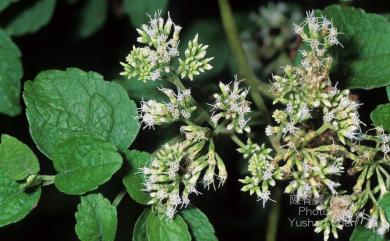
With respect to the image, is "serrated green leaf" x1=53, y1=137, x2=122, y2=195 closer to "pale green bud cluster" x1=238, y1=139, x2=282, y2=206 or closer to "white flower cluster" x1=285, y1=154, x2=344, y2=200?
"pale green bud cluster" x1=238, y1=139, x2=282, y2=206

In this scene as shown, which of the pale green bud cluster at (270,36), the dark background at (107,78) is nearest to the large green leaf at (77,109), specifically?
the dark background at (107,78)

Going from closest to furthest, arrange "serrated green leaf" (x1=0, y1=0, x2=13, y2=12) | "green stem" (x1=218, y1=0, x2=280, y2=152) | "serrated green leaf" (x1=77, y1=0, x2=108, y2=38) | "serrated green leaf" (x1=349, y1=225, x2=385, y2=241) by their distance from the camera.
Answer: "serrated green leaf" (x1=349, y1=225, x2=385, y2=241) → "green stem" (x1=218, y1=0, x2=280, y2=152) → "serrated green leaf" (x1=0, y1=0, x2=13, y2=12) → "serrated green leaf" (x1=77, y1=0, x2=108, y2=38)

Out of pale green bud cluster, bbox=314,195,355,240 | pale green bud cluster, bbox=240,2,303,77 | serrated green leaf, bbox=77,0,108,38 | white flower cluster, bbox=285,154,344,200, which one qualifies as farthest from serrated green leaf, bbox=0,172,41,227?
pale green bud cluster, bbox=240,2,303,77

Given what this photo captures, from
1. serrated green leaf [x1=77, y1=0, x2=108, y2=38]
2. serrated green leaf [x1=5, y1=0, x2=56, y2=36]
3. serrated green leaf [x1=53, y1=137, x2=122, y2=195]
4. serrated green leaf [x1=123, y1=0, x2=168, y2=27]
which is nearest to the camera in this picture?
serrated green leaf [x1=53, y1=137, x2=122, y2=195]

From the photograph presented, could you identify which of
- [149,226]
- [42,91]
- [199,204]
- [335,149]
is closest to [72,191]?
[149,226]

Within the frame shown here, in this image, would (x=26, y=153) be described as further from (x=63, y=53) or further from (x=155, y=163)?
(x=63, y=53)

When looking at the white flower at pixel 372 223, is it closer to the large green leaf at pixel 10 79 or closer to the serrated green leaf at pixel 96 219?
the serrated green leaf at pixel 96 219
